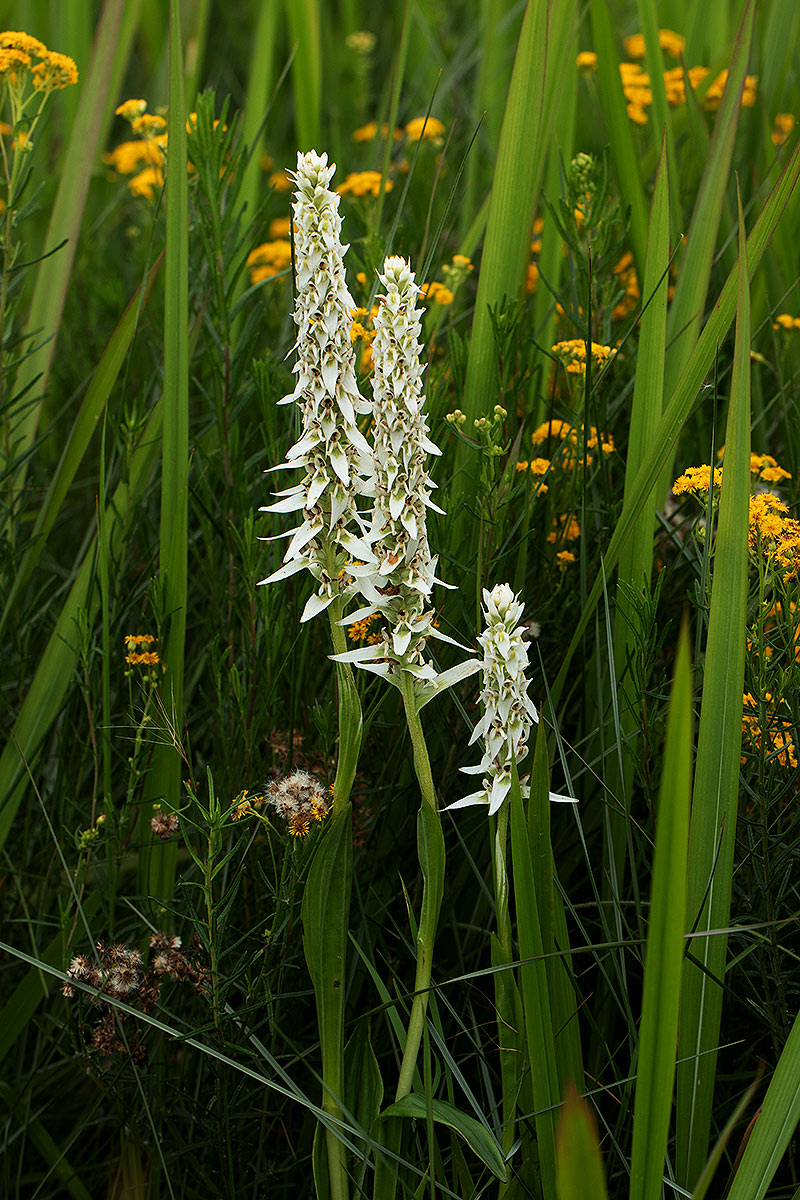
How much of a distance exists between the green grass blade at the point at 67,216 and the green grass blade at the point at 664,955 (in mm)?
1620

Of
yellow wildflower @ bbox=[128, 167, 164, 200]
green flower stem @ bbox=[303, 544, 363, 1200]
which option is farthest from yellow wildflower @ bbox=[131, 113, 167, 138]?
green flower stem @ bbox=[303, 544, 363, 1200]

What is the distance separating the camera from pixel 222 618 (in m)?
2.01

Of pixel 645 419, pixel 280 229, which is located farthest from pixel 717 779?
pixel 280 229

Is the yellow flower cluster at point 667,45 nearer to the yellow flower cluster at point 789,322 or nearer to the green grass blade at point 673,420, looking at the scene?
the yellow flower cluster at point 789,322

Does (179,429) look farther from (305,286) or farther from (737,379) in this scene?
(737,379)

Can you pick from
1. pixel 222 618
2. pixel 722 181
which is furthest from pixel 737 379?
pixel 222 618

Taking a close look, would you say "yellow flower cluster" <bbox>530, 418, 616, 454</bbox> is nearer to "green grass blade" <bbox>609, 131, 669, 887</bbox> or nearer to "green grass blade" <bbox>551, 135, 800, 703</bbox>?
"green grass blade" <bbox>609, 131, 669, 887</bbox>

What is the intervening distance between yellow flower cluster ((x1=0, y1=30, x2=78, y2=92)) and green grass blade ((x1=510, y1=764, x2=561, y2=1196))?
5.30ft

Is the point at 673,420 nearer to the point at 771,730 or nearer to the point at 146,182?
the point at 771,730

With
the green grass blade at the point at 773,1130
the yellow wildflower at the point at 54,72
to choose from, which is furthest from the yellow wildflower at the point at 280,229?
the green grass blade at the point at 773,1130

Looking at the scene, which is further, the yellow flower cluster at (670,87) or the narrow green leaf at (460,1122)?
the yellow flower cluster at (670,87)

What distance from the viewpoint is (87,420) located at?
1.89 meters

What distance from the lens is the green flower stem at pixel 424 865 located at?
1.13 meters

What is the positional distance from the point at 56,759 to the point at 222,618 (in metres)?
0.39
